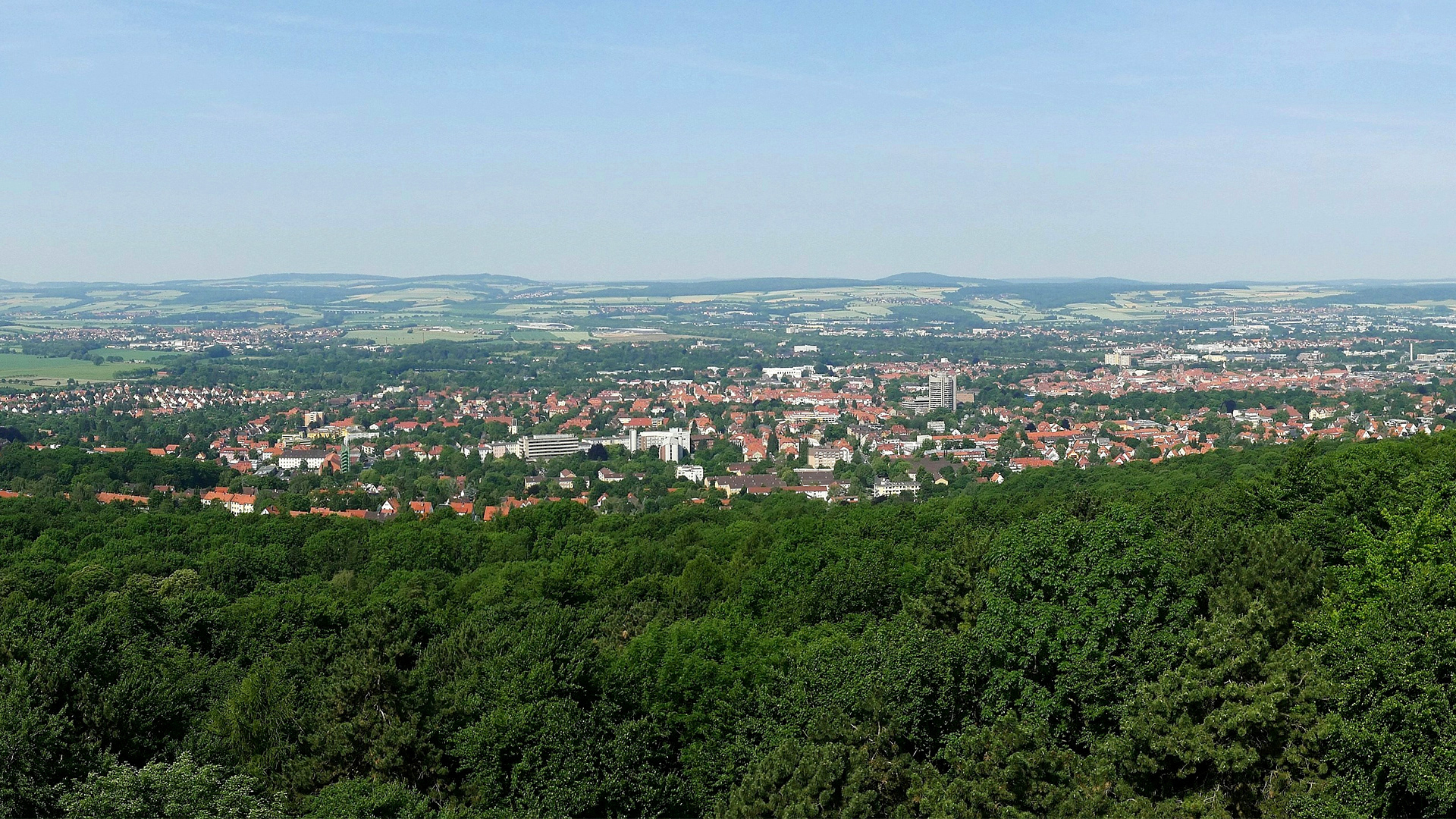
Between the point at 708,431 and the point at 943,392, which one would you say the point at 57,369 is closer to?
the point at 708,431

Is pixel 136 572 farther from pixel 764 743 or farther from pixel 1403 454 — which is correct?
pixel 1403 454

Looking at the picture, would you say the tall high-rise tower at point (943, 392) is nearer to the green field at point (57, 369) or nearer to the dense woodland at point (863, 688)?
the green field at point (57, 369)

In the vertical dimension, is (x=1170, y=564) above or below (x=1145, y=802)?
above

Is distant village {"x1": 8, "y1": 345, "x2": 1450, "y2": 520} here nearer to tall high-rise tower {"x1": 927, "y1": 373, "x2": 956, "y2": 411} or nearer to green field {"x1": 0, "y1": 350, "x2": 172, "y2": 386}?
tall high-rise tower {"x1": 927, "y1": 373, "x2": 956, "y2": 411}

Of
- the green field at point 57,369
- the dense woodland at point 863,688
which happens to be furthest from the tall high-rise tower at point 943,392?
the dense woodland at point 863,688

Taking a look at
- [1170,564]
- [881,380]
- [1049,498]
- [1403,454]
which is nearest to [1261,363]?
[881,380]

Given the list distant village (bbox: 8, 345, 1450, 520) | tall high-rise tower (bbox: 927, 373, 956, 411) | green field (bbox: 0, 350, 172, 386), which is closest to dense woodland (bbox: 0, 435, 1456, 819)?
distant village (bbox: 8, 345, 1450, 520)

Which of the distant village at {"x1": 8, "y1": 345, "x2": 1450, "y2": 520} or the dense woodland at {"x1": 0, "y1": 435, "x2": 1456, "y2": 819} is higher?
the dense woodland at {"x1": 0, "y1": 435, "x2": 1456, "y2": 819}
